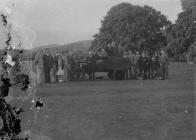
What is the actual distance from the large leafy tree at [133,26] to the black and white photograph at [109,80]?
1 centimetres

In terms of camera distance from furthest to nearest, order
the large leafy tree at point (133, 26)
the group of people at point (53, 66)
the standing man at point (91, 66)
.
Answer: the standing man at point (91, 66), the group of people at point (53, 66), the large leafy tree at point (133, 26)

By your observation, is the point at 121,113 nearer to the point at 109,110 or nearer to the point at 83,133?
the point at 109,110

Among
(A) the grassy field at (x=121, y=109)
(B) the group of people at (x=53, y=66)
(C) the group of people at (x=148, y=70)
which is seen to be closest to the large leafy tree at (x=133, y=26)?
(B) the group of people at (x=53, y=66)

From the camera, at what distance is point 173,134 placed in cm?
604

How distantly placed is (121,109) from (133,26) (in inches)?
55.6

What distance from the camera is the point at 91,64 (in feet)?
31.4

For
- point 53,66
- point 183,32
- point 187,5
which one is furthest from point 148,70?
point 187,5

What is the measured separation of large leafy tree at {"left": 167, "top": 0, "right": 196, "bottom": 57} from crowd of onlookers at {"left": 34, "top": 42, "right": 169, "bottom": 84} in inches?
9.5

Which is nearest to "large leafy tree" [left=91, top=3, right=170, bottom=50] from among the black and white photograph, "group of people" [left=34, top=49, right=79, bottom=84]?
the black and white photograph

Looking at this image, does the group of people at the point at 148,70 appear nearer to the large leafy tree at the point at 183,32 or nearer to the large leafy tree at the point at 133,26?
the large leafy tree at the point at 183,32

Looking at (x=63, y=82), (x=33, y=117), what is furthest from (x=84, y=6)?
(x=63, y=82)

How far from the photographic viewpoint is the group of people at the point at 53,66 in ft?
23.8

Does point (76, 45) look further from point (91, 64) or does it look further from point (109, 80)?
point (91, 64)

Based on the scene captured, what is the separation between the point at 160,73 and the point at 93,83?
2113mm
